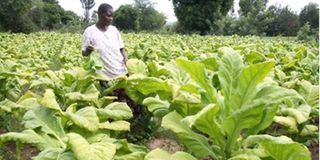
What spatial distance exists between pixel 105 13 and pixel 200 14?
3474 cm

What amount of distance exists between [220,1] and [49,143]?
38370 mm

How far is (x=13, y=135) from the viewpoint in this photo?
276 cm

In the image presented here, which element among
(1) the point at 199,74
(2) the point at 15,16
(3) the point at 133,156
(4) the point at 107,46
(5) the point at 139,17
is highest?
Result: (1) the point at 199,74

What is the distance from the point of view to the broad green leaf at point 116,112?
3.23 metres

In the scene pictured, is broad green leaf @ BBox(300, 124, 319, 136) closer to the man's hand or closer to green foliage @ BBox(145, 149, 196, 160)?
green foliage @ BBox(145, 149, 196, 160)

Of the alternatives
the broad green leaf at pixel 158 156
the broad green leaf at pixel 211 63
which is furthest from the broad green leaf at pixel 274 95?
the broad green leaf at pixel 211 63

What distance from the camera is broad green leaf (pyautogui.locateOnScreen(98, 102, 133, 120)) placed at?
323 centimetres

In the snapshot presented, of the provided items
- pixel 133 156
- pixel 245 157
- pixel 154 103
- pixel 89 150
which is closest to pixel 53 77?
pixel 154 103

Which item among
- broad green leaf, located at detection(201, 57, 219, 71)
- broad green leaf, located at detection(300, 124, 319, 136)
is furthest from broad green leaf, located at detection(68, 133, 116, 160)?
broad green leaf, located at detection(201, 57, 219, 71)

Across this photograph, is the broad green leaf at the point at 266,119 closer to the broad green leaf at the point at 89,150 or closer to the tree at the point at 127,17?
the broad green leaf at the point at 89,150

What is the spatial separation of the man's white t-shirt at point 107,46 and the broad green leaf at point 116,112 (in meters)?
1.79

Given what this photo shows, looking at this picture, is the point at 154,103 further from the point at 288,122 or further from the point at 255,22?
the point at 255,22

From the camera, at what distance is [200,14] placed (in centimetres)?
3938

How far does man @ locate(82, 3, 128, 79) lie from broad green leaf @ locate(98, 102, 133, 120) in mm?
1792
